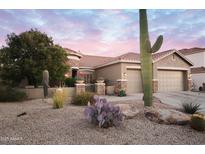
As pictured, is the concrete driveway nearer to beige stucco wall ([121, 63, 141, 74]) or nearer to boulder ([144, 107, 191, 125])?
boulder ([144, 107, 191, 125])

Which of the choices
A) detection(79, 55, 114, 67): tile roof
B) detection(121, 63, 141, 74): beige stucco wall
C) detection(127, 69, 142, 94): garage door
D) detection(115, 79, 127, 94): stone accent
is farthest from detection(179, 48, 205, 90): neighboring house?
detection(79, 55, 114, 67): tile roof

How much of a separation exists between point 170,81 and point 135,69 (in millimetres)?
2487

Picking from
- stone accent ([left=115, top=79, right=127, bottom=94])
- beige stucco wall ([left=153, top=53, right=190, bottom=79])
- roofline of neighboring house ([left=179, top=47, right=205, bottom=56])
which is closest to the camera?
roofline of neighboring house ([left=179, top=47, right=205, bottom=56])

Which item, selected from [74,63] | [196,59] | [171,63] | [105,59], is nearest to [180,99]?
[171,63]

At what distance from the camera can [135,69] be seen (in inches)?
480

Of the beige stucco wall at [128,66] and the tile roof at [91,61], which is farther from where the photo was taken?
the tile roof at [91,61]

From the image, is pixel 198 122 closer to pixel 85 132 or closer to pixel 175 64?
pixel 85 132

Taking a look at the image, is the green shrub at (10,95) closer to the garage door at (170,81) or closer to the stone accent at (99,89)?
the stone accent at (99,89)

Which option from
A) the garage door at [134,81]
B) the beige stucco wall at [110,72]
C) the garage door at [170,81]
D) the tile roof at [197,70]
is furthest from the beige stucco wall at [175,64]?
the beige stucco wall at [110,72]

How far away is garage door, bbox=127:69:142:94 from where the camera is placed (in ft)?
37.7

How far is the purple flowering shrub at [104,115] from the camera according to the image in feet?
14.2

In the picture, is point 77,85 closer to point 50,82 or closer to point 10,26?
point 50,82

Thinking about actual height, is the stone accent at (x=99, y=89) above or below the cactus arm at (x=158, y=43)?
below
